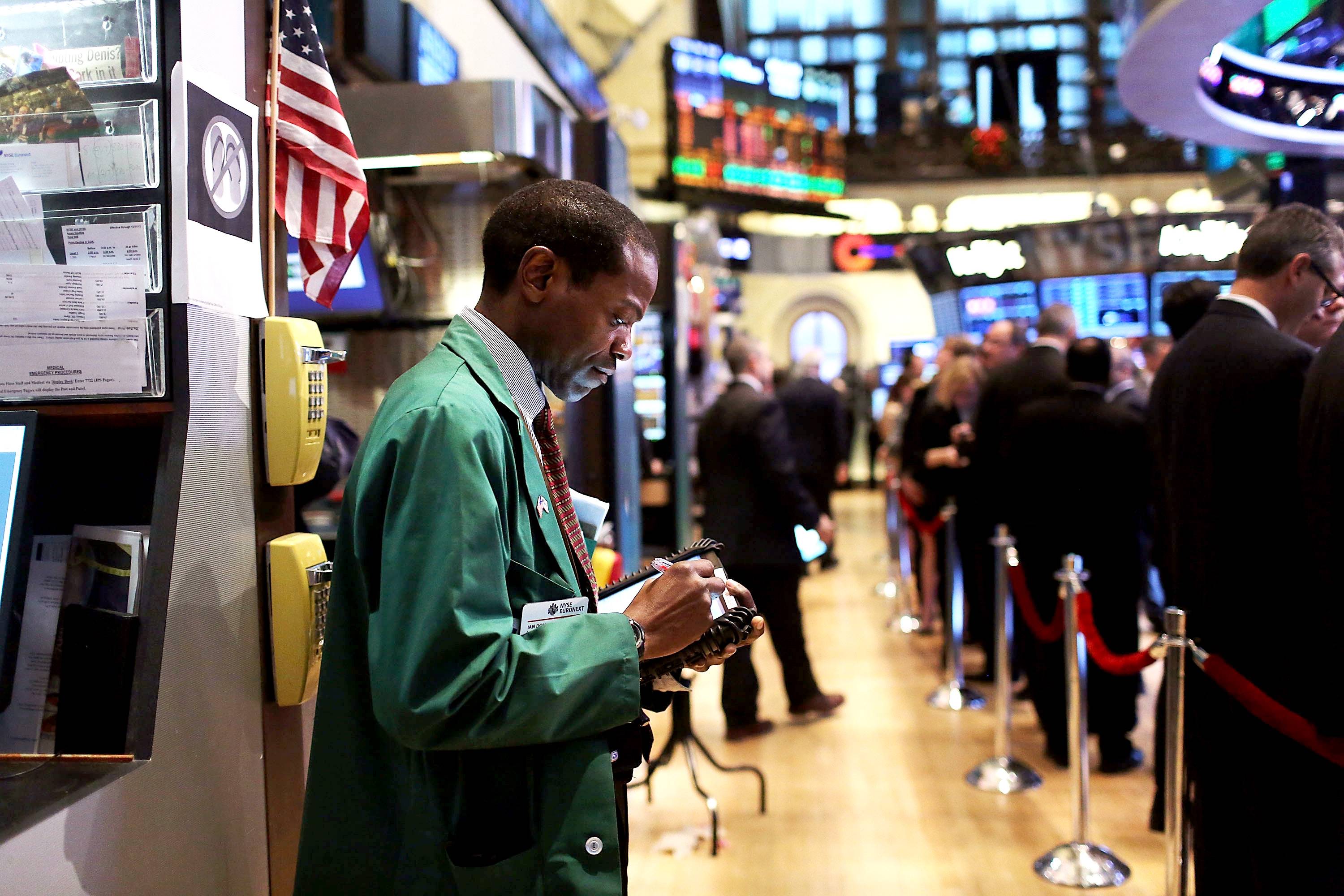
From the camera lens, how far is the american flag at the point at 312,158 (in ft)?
6.93

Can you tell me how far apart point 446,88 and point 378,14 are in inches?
33.1

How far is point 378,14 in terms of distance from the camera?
453cm

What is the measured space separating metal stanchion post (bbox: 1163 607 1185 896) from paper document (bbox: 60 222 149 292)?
2483mm

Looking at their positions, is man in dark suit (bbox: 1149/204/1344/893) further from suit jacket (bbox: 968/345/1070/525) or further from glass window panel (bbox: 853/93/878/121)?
glass window panel (bbox: 853/93/878/121)

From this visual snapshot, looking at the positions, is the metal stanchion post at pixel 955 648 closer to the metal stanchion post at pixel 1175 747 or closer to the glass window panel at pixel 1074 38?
the metal stanchion post at pixel 1175 747

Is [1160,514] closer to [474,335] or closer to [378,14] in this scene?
[474,335]

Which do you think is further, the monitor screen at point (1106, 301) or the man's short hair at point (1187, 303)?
the monitor screen at point (1106, 301)

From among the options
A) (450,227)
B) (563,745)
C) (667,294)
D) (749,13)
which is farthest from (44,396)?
(749,13)

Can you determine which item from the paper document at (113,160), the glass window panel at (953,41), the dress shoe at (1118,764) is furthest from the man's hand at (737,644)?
the glass window panel at (953,41)

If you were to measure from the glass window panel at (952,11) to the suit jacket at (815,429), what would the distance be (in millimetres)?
13813

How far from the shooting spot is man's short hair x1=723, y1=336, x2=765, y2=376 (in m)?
5.73

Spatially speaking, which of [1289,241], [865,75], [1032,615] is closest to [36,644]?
[1289,241]

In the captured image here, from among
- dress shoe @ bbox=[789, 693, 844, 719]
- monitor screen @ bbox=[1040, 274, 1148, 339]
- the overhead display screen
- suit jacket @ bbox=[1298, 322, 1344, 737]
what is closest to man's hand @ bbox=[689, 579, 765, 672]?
suit jacket @ bbox=[1298, 322, 1344, 737]

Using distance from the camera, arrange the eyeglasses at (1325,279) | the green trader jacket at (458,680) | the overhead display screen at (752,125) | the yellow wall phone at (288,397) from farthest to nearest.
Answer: the overhead display screen at (752,125), the eyeglasses at (1325,279), the yellow wall phone at (288,397), the green trader jacket at (458,680)
